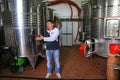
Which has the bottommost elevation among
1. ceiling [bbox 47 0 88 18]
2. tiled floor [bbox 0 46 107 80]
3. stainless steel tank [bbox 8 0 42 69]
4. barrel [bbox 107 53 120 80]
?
tiled floor [bbox 0 46 107 80]

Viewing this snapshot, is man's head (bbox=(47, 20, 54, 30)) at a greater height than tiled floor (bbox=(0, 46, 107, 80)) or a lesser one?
greater

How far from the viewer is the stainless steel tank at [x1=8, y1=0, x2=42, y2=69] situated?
4484mm

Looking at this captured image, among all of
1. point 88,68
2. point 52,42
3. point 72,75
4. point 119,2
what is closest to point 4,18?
point 52,42

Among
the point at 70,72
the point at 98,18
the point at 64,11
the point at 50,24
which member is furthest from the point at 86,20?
the point at 50,24

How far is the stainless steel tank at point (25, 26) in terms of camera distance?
4.48 m

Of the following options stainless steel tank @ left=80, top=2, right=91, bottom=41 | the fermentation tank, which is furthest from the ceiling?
the fermentation tank

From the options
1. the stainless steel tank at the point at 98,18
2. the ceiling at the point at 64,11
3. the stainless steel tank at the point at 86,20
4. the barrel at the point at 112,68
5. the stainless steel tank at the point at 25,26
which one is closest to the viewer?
the barrel at the point at 112,68

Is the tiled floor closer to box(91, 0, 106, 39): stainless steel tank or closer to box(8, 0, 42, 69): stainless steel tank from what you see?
box(8, 0, 42, 69): stainless steel tank

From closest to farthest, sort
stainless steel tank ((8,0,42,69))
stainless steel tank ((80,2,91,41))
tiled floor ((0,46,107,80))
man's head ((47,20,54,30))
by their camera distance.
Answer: man's head ((47,20,54,30)), tiled floor ((0,46,107,80)), stainless steel tank ((8,0,42,69)), stainless steel tank ((80,2,91,41))

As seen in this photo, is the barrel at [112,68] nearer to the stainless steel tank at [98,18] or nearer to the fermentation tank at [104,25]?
the fermentation tank at [104,25]

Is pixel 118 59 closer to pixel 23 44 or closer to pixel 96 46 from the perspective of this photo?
pixel 23 44

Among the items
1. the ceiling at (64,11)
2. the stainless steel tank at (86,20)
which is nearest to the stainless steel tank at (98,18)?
the stainless steel tank at (86,20)

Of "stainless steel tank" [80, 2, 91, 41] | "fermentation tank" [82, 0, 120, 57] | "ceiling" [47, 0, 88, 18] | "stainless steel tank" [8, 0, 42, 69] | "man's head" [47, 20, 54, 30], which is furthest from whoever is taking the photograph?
"ceiling" [47, 0, 88, 18]

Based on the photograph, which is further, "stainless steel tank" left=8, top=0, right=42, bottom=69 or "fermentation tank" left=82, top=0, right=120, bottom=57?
"fermentation tank" left=82, top=0, right=120, bottom=57
